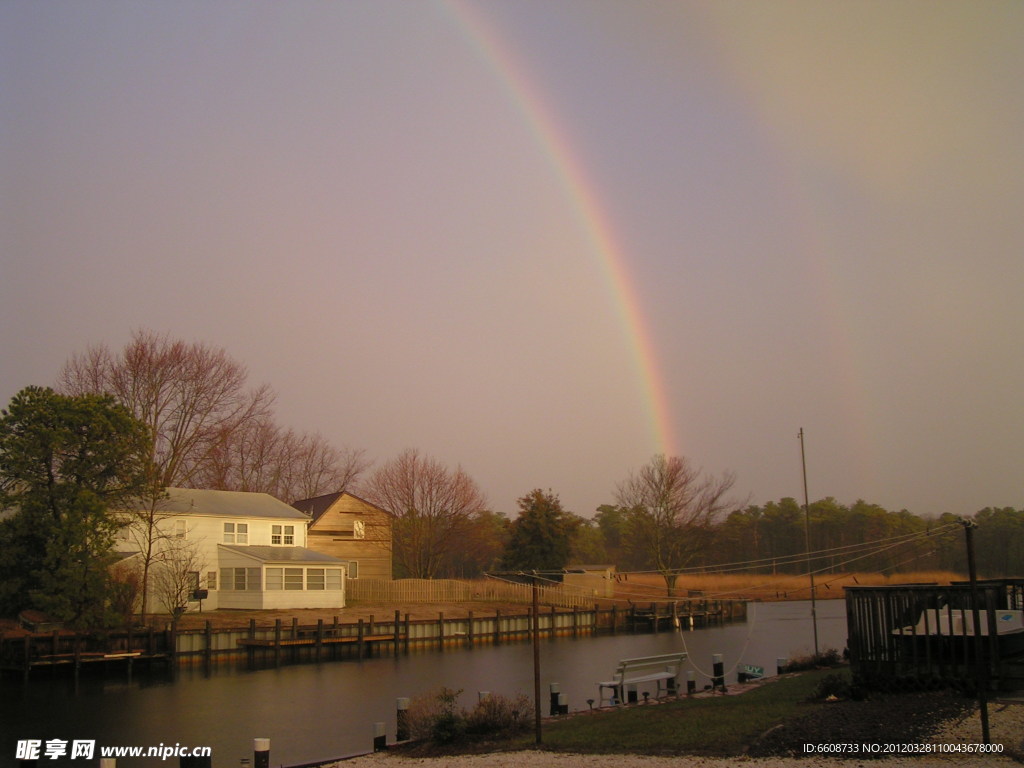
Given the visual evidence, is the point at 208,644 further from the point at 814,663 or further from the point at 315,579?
the point at 814,663

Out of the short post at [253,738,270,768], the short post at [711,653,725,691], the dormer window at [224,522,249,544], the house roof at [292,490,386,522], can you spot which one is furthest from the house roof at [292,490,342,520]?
the short post at [253,738,270,768]

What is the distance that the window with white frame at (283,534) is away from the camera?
53.5 m

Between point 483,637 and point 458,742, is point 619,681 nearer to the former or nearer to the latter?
point 458,742

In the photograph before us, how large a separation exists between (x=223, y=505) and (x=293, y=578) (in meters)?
7.06

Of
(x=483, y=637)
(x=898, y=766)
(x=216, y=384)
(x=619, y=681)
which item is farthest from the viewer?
(x=216, y=384)

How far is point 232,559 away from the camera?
160 feet

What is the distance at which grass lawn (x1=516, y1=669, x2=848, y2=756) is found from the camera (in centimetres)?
1299

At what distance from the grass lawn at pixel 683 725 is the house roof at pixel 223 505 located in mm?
36249

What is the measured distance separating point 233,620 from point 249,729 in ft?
74.4

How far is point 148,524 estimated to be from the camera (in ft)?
148

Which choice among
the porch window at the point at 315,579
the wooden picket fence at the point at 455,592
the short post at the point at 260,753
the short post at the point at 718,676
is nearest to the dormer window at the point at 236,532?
the porch window at the point at 315,579

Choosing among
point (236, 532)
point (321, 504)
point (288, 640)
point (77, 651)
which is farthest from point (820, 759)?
point (321, 504)

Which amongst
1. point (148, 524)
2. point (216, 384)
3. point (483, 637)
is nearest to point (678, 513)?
point (483, 637)

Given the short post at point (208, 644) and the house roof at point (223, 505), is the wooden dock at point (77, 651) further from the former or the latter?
the house roof at point (223, 505)
